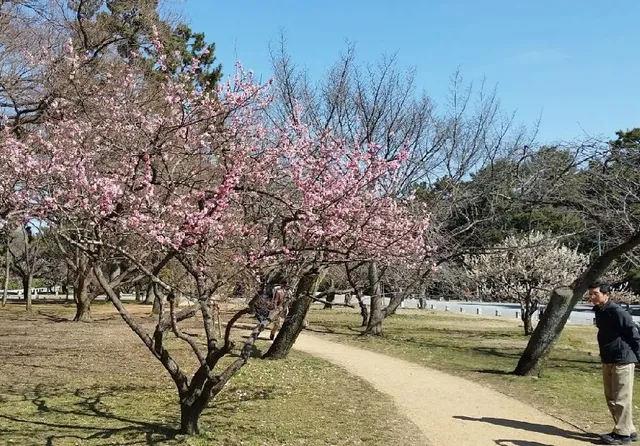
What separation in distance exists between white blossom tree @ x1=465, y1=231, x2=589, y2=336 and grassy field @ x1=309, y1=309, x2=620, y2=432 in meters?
1.32

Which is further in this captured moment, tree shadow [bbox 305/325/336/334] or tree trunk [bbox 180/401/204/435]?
tree shadow [bbox 305/325/336/334]

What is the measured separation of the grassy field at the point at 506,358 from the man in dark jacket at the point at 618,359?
677 mm

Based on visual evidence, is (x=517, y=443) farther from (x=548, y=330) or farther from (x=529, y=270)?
(x=529, y=270)

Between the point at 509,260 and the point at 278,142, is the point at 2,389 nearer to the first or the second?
the point at 278,142

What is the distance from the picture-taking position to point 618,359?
6.39 meters

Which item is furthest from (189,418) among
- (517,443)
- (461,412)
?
(461,412)

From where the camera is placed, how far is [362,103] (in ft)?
67.5

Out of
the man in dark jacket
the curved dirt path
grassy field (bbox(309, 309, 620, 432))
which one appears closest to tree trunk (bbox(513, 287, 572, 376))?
grassy field (bbox(309, 309, 620, 432))

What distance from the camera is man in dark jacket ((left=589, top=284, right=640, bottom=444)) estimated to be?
20.7 ft

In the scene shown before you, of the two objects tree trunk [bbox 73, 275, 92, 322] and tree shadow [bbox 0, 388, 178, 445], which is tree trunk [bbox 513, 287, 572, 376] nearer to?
tree shadow [bbox 0, 388, 178, 445]

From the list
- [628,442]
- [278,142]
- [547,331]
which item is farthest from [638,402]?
[278,142]

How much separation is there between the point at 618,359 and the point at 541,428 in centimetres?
121

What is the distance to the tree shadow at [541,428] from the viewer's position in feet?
21.5

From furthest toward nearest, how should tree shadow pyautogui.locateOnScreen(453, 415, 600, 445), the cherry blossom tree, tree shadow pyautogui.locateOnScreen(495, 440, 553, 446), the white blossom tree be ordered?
1. the white blossom tree
2. tree shadow pyautogui.locateOnScreen(453, 415, 600, 445)
3. tree shadow pyautogui.locateOnScreen(495, 440, 553, 446)
4. the cherry blossom tree
